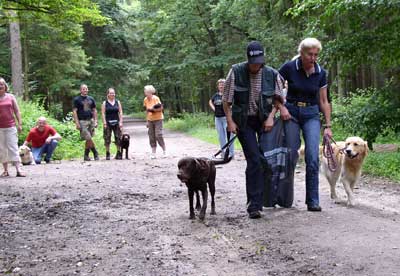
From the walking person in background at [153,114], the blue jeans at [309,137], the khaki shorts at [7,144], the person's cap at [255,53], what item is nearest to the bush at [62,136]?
the walking person in background at [153,114]

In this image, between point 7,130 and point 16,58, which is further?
point 16,58

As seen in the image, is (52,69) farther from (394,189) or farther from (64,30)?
(394,189)

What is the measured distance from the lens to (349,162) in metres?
7.04

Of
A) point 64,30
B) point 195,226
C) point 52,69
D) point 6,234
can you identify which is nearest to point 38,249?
point 6,234

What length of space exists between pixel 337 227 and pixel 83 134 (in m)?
9.77

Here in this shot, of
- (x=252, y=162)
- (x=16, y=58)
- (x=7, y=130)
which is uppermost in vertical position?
(x=16, y=58)

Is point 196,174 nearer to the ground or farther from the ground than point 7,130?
nearer to the ground

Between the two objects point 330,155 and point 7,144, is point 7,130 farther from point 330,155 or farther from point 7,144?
point 330,155

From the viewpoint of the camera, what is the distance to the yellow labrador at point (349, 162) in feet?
22.6

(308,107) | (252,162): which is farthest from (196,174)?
(308,107)

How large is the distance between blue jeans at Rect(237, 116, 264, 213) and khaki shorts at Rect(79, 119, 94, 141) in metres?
8.52

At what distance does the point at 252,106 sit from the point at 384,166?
5.68 m

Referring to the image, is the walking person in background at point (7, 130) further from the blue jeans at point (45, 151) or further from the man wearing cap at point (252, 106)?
the man wearing cap at point (252, 106)

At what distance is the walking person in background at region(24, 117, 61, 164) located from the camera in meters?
13.9
